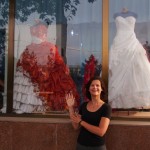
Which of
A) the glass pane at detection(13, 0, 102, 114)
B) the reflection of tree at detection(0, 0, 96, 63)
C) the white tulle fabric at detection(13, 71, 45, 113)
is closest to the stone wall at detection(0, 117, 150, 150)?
the white tulle fabric at detection(13, 71, 45, 113)

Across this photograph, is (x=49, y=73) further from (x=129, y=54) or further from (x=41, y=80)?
(x=129, y=54)

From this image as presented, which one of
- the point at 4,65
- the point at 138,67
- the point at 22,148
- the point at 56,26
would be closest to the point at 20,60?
the point at 4,65

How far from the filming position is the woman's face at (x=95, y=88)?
4.11 metres

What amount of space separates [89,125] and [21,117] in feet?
5.75

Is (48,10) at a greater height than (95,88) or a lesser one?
greater

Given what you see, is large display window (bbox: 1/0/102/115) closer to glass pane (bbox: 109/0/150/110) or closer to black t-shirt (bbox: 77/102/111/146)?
glass pane (bbox: 109/0/150/110)

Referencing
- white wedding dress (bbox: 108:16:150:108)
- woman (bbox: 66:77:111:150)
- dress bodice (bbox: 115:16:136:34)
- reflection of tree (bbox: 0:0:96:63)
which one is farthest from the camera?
reflection of tree (bbox: 0:0:96:63)

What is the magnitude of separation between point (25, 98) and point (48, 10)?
4.55 feet

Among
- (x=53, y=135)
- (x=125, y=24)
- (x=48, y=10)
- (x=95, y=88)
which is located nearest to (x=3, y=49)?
(x=48, y=10)

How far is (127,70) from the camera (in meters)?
5.08

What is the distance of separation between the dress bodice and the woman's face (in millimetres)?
1288

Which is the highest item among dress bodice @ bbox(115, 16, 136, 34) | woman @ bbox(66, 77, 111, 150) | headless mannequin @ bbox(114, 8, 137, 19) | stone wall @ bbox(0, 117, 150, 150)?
headless mannequin @ bbox(114, 8, 137, 19)

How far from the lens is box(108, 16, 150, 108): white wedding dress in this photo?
4957mm

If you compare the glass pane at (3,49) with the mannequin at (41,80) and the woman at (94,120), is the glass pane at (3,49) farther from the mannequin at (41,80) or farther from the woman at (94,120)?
the woman at (94,120)
